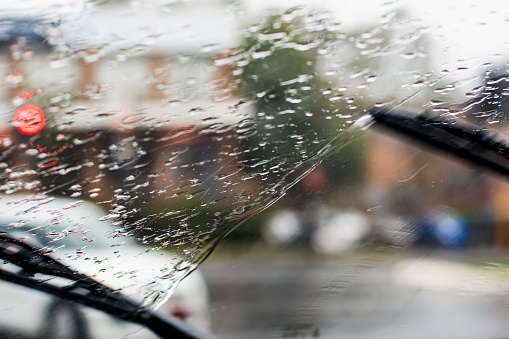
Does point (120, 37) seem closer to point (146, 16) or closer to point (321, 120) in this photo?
point (146, 16)

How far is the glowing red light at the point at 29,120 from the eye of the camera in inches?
80.4

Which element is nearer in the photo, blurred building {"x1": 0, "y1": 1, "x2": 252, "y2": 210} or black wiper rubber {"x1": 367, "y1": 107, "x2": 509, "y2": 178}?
blurred building {"x1": 0, "y1": 1, "x2": 252, "y2": 210}

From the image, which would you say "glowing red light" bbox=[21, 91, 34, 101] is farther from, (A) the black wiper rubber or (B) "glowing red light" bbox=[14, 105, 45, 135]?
(A) the black wiper rubber

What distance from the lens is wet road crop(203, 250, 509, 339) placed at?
205cm

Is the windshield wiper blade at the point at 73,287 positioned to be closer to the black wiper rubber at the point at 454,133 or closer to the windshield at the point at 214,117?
the windshield at the point at 214,117

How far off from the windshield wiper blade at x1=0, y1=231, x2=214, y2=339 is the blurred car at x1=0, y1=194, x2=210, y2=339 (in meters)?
0.03

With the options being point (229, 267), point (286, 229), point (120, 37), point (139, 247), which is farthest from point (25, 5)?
point (286, 229)

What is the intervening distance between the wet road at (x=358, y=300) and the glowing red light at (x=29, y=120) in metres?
0.97

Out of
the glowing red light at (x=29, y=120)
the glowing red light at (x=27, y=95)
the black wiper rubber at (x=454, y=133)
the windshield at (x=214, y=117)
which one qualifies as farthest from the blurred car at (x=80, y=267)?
the black wiper rubber at (x=454, y=133)

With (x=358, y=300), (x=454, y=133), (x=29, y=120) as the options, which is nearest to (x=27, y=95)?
(x=29, y=120)

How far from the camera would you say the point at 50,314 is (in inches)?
76.5

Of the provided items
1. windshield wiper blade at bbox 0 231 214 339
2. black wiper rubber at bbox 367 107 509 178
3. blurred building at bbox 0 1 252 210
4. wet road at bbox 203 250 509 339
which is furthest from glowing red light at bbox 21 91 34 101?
black wiper rubber at bbox 367 107 509 178

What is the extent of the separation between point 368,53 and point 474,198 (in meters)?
1.34

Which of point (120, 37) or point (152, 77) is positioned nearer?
point (120, 37)
